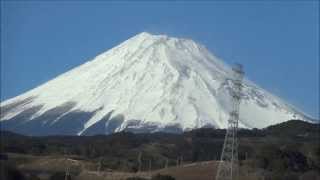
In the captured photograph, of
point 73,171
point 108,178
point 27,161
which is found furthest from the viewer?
point 27,161

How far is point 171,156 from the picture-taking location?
111188mm

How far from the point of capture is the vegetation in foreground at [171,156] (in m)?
77.1

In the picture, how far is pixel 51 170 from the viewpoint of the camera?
258 ft

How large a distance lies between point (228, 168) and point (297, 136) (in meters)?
69.8

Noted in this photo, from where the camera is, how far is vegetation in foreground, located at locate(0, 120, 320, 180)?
3036 inches

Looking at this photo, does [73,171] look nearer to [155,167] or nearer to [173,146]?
[155,167]

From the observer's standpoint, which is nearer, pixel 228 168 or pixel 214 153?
pixel 228 168

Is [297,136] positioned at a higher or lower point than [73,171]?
higher

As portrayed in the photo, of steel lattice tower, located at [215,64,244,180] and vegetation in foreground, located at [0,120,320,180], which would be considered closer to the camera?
steel lattice tower, located at [215,64,244,180]

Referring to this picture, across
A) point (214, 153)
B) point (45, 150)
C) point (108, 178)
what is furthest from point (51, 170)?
point (214, 153)

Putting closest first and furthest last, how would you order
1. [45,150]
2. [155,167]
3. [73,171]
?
1. [73,171]
2. [155,167]
3. [45,150]

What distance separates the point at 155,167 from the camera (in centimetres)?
9419

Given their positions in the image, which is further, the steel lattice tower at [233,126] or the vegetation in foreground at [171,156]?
the vegetation in foreground at [171,156]

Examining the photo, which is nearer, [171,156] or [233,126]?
[233,126]
